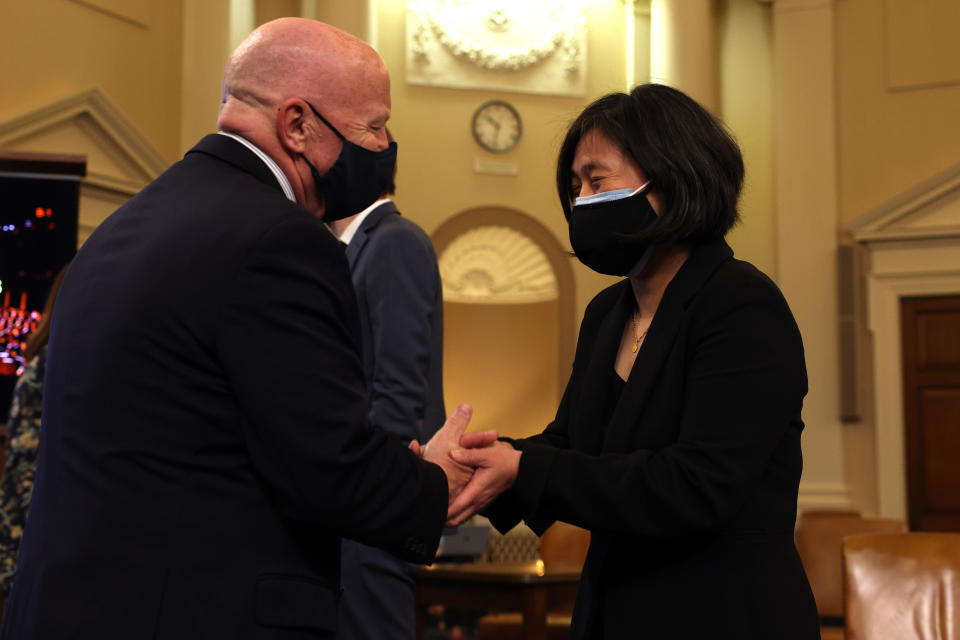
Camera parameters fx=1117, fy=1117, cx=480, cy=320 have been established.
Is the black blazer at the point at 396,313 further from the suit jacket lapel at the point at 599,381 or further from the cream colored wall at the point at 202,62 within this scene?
the cream colored wall at the point at 202,62

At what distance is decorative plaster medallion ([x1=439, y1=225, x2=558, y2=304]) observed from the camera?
33.7 ft

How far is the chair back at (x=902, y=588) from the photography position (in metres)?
2.70

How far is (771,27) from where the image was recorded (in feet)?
34.5

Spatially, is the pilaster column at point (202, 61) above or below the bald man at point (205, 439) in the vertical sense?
above

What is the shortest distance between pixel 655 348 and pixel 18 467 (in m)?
2.59

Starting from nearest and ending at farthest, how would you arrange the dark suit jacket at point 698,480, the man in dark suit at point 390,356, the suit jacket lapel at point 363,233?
the dark suit jacket at point 698,480, the man in dark suit at point 390,356, the suit jacket lapel at point 363,233

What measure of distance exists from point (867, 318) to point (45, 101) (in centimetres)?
680

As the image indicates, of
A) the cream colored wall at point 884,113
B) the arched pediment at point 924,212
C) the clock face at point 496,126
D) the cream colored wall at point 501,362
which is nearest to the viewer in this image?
the arched pediment at point 924,212

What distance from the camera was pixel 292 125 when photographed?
1.81 meters

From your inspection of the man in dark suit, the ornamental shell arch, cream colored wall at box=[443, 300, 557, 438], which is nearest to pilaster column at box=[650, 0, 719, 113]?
the ornamental shell arch

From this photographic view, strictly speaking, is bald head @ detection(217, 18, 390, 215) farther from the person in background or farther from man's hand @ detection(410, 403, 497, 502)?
the person in background

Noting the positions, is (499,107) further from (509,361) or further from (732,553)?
(732,553)

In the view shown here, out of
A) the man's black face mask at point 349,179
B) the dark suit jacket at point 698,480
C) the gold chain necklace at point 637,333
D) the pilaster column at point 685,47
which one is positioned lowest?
the dark suit jacket at point 698,480

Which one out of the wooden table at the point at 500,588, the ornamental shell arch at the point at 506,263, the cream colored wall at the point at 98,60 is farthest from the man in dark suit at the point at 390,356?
the ornamental shell arch at the point at 506,263
